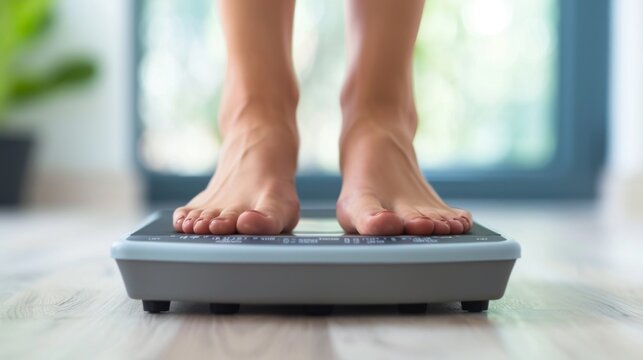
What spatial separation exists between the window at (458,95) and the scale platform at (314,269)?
219 centimetres

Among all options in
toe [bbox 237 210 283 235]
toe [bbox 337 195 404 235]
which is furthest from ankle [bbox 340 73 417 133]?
toe [bbox 237 210 283 235]

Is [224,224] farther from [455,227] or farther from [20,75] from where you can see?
[20,75]

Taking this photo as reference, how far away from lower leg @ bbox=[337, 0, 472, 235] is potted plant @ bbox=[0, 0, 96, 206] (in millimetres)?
1950

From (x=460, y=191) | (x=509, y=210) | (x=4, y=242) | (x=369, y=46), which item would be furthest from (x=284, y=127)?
(x=460, y=191)

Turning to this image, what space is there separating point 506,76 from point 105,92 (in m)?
1.45

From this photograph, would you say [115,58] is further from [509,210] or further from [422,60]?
[509,210]

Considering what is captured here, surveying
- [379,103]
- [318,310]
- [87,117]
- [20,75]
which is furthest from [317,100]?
[318,310]

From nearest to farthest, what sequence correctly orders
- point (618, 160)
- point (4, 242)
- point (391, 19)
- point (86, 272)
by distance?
point (391, 19)
point (86, 272)
point (4, 242)
point (618, 160)

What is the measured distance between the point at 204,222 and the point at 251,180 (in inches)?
5.2

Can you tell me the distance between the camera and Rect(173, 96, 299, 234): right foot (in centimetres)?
101

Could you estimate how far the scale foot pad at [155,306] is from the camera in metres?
0.97

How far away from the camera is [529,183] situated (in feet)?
10.3

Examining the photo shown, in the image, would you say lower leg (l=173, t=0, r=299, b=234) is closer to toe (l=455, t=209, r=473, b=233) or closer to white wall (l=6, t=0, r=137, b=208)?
toe (l=455, t=209, r=473, b=233)

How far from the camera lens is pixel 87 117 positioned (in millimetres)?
3090
